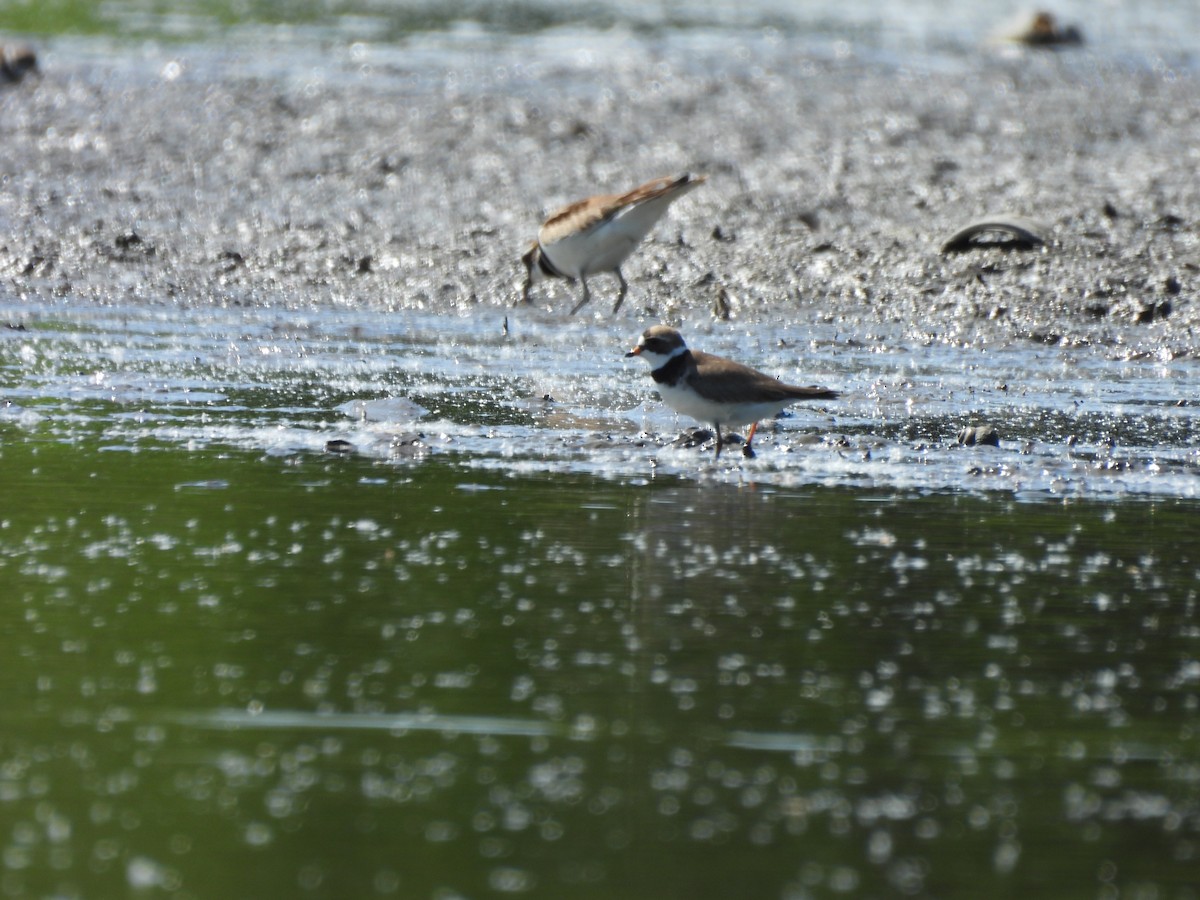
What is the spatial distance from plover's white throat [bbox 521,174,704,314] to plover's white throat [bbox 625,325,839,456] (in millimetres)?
3280

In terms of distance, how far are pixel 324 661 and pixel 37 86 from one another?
16488 mm

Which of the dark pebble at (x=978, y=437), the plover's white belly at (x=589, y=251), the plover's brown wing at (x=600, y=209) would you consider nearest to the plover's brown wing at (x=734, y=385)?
the dark pebble at (x=978, y=437)

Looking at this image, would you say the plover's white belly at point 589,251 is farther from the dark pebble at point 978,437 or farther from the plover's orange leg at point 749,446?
the dark pebble at point 978,437

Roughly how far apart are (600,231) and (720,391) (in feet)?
12.6

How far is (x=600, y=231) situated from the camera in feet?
38.9

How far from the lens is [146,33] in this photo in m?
26.0

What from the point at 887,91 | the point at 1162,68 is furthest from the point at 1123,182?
the point at 1162,68

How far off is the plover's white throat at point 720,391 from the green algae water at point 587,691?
82 centimetres

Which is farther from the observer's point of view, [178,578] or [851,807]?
[178,578]

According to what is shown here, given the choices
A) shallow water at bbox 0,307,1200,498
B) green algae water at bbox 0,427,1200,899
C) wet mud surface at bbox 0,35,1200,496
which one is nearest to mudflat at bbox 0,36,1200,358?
wet mud surface at bbox 0,35,1200,496

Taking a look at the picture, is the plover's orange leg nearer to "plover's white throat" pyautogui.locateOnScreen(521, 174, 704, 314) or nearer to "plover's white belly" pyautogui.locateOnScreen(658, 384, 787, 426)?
"plover's white belly" pyautogui.locateOnScreen(658, 384, 787, 426)

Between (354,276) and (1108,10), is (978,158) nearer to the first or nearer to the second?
(354,276)

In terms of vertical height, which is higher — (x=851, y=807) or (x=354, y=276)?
(x=851, y=807)

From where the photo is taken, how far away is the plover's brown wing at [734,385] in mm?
8203
